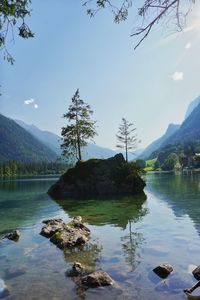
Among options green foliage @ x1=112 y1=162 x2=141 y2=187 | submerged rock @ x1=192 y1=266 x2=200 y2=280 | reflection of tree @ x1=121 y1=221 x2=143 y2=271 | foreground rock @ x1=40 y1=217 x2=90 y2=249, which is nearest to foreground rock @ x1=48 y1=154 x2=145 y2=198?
green foliage @ x1=112 y1=162 x2=141 y2=187

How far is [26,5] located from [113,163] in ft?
154

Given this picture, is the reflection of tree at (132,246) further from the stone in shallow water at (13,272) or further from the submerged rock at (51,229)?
the submerged rock at (51,229)

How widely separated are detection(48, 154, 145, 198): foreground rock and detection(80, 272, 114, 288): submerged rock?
42.8m

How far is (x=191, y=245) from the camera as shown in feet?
62.4

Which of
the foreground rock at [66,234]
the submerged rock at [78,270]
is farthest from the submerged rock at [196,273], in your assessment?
A: the foreground rock at [66,234]

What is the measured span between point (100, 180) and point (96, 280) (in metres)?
45.5

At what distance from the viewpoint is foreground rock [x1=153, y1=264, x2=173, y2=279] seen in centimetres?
1408

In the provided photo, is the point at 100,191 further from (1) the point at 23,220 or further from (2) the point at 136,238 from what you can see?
(2) the point at 136,238

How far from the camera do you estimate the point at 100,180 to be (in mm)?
58750

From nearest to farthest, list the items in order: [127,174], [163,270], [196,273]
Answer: [196,273]
[163,270]
[127,174]

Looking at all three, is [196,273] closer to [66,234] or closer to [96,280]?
[96,280]

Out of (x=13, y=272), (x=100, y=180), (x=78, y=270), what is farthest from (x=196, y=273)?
(x=100, y=180)

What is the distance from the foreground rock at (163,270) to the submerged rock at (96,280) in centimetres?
214

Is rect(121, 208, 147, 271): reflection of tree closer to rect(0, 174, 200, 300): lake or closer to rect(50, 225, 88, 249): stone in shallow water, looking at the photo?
rect(0, 174, 200, 300): lake
